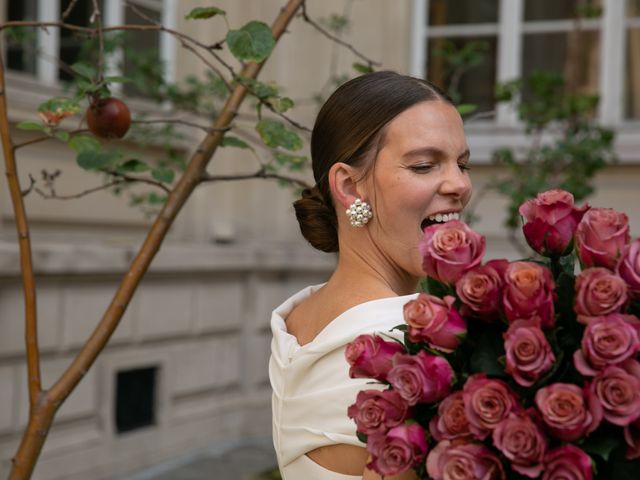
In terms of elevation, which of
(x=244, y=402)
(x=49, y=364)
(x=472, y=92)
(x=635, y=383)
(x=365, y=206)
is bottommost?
(x=244, y=402)

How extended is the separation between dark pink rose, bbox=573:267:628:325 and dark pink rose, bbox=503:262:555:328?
0.11 ft

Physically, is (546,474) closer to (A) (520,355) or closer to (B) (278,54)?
(A) (520,355)

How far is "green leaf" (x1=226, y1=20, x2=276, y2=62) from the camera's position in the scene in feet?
7.48

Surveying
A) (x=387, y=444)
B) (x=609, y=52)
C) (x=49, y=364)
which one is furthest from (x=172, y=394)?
(x=387, y=444)

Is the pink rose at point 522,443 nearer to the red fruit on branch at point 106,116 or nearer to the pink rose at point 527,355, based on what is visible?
the pink rose at point 527,355

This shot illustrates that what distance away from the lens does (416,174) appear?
1.67 meters

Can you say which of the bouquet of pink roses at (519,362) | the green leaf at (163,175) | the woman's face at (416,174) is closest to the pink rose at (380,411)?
the bouquet of pink roses at (519,362)

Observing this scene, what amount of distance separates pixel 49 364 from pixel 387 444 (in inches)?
178

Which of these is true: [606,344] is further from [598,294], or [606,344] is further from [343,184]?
[343,184]

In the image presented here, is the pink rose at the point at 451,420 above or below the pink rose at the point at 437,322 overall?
below

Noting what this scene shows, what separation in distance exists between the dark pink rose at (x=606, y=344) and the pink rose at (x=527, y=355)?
36mm

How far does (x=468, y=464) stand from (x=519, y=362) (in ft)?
0.42

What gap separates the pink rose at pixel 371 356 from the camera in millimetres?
1306

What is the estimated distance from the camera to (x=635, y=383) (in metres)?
1.10
